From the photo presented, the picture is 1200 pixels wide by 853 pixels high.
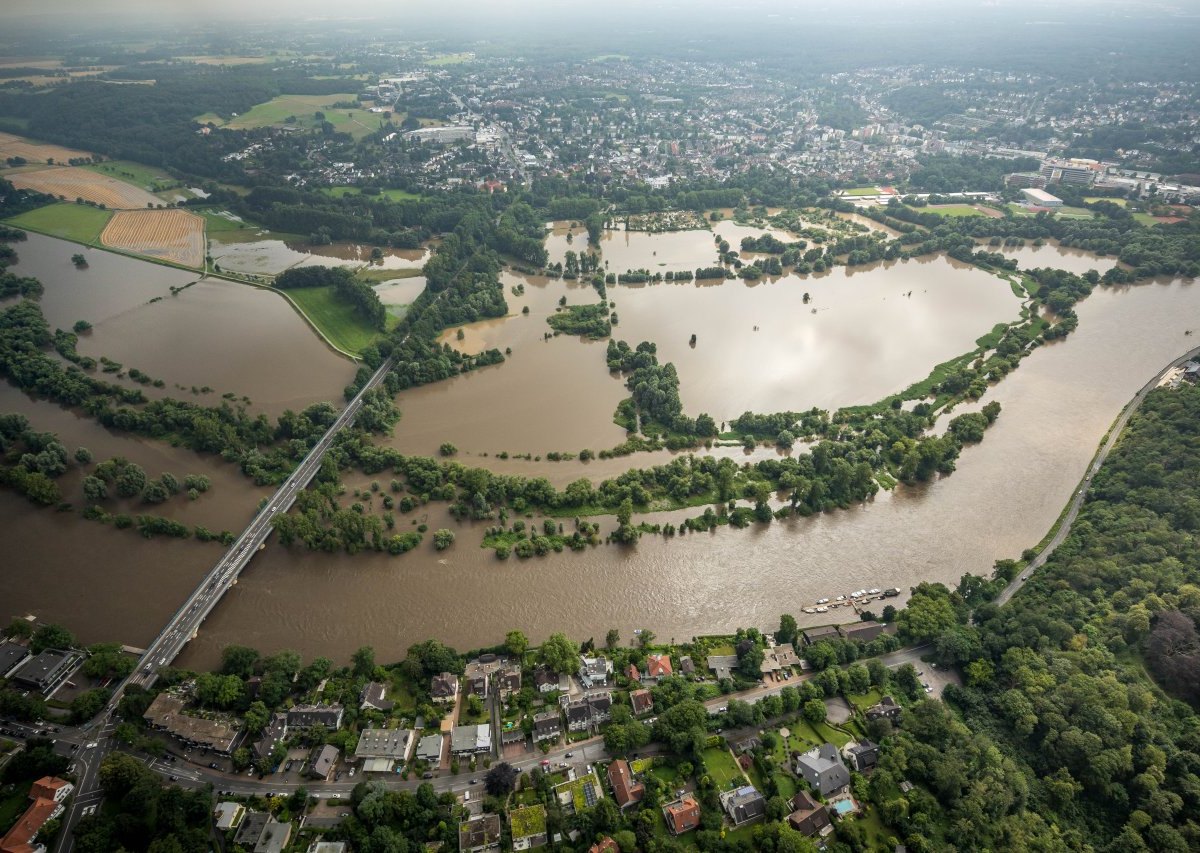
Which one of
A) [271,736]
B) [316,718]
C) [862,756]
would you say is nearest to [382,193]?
[316,718]

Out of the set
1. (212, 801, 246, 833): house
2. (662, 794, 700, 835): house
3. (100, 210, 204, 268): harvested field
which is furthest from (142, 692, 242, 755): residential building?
(100, 210, 204, 268): harvested field

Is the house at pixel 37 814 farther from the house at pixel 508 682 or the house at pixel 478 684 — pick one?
the house at pixel 508 682

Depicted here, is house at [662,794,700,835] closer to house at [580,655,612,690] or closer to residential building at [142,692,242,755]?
house at [580,655,612,690]

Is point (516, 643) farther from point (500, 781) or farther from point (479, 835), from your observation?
point (479, 835)

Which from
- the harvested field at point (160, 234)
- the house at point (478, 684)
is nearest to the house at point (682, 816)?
the house at point (478, 684)

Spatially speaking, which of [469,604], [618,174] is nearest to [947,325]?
[469,604]

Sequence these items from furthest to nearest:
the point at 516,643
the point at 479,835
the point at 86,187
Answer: the point at 86,187 < the point at 516,643 < the point at 479,835
